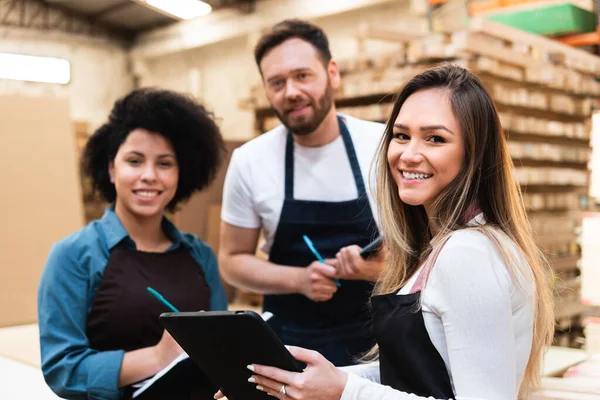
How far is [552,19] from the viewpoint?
596 cm

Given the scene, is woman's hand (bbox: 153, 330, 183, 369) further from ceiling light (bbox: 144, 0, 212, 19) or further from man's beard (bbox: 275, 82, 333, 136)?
ceiling light (bbox: 144, 0, 212, 19)

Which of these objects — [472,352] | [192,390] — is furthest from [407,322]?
[192,390]

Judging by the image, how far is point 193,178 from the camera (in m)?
2.36

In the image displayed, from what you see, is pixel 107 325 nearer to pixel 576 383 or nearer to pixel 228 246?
pixel 228 246

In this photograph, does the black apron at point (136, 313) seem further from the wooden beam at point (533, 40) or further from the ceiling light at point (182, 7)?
the wooden beam at point (533, 40)

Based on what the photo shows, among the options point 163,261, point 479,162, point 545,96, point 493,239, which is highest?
point 545,96

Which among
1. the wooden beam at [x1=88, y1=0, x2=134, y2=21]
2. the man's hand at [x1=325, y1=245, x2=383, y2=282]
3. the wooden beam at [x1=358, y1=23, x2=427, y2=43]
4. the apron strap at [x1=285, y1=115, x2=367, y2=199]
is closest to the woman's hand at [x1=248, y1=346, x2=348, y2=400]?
the man's hand at [x1=325, y1=245, x2=383, y2=282]

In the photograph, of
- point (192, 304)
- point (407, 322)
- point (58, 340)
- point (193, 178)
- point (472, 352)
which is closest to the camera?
point (472, 352)

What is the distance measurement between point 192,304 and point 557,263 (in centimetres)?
373

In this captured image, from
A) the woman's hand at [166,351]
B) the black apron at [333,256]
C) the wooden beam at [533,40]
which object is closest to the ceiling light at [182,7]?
the black apron at [333,256]

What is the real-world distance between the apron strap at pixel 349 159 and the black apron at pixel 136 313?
630 mm

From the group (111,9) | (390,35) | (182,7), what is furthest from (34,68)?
(182,7)

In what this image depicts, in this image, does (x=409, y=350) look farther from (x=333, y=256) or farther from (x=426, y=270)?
(x=333, y=256)

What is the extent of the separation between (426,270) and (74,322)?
1.02 meters
